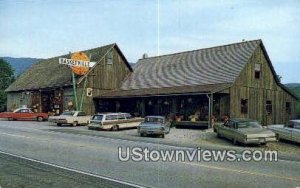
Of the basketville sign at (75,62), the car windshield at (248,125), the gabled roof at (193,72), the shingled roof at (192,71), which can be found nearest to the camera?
the car windshield at (248,125)

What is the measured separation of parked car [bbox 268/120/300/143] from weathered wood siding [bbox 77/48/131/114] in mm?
25191

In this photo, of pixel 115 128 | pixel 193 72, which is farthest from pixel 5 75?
pixel 115 128

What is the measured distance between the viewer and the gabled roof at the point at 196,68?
36969 millimetres

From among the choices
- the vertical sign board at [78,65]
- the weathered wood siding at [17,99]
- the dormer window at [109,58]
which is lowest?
the weathered wood siding at [17,99]

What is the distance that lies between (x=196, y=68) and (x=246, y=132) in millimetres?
18451

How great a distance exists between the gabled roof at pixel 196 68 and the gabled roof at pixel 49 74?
504 cm

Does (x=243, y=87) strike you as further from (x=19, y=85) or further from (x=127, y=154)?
(x=19, y=85)

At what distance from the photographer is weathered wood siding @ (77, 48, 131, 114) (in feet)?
153

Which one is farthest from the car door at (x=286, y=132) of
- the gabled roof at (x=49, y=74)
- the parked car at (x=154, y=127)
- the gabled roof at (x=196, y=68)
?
the gabled roof at (x=49, y=74)

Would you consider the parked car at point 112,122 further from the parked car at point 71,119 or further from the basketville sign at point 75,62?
the basketville sign at point 75,62

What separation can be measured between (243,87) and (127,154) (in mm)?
22282

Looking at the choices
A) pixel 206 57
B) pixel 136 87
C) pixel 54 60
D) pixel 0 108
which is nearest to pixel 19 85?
pixel 54 60

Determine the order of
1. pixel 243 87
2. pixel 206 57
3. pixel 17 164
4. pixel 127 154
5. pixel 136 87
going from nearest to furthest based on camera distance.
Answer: pixel 17 164
pixel 127 154
pixel 243 87
pixel 206 57
pixel 136 87

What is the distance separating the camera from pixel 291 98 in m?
42.4
